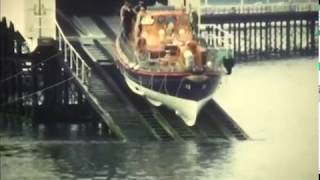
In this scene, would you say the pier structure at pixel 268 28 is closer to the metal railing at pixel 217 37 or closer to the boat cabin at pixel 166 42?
the metal railing at pixel 217 37

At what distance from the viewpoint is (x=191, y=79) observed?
10.5 feet

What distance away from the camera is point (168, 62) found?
3219 millimetres

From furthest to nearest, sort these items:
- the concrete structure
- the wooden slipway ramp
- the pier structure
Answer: the pier structure, the wooden slipway ramp, the concrete structure

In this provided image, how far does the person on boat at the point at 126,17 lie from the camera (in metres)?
3.23

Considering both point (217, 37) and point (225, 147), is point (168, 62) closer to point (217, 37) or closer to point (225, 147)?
point (217, 37)

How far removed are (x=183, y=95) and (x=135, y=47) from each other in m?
0.28

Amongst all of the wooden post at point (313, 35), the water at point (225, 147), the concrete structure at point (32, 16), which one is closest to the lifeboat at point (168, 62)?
the water at point (225, 147)

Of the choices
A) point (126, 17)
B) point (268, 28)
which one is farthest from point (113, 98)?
point (268, 28)

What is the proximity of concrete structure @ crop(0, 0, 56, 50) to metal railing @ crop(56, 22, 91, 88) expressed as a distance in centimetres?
4

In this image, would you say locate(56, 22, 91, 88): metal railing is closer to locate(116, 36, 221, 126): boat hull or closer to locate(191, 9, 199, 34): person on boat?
locate(116, 36, 221, 126): boat hull

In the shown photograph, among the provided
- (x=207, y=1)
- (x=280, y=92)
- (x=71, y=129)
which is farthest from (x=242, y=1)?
(x=71, y=129)

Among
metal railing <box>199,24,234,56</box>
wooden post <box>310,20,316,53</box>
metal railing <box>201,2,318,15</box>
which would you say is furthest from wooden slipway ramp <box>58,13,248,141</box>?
wooden post <box>310,20,316,53</box>

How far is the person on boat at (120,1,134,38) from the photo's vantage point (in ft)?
10.6

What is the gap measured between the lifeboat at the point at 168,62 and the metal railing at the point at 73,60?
151 millimetres
